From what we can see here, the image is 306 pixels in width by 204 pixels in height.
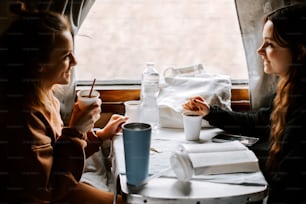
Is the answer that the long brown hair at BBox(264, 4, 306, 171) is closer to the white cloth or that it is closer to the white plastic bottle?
the white cloth

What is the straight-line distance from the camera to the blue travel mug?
43.9 inches

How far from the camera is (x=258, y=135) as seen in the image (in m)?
1.60

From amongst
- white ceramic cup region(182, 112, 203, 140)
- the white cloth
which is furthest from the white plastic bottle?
white ceramic cup region(182, 112, 203, 140)

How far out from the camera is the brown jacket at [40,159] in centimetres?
123

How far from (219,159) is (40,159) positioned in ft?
1.54

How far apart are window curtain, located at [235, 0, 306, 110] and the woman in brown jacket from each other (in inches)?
26.5

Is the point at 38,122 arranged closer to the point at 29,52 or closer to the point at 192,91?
the point at 29,52

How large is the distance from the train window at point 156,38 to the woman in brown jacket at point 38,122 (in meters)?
0.41

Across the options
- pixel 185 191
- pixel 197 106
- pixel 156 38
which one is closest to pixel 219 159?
pixel 185 191

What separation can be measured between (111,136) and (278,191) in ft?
1.80

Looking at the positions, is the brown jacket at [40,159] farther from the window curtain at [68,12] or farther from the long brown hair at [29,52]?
the window curtain at [68,12]

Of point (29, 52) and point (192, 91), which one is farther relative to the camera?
point (192, 91)

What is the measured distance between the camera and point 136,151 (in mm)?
1130

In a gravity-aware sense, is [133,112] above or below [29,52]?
below
